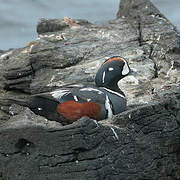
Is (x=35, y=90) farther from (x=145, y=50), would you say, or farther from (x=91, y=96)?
(x=91, y=96)

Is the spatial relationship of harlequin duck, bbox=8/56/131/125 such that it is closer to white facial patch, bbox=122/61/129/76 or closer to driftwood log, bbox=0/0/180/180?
driftwood log, bbox=0/0/180/180

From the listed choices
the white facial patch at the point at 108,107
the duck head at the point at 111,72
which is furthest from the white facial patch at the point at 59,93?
the duck head at the point at 111,72

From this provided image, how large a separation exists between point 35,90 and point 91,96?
89.7 inches

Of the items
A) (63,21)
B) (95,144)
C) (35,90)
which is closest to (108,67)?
(95,144)

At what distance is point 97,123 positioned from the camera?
109 inches

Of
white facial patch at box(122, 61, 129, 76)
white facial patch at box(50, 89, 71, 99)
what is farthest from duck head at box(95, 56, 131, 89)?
white facial patch at box(50, 89, 71, 99)

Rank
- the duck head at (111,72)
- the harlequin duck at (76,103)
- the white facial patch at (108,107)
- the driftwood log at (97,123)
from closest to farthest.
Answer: the driftwood log at (97,123)
the harlequin duck at (76,103)
the white facial patch at (108,107)
the duck head at (111,72)

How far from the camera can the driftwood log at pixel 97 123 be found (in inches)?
108

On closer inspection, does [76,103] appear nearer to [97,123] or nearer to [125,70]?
[97,123]

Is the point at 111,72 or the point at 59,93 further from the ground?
the point at 111,72

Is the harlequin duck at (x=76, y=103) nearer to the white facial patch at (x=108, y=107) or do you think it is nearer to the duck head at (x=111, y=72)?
the white facial patch at (x=108, y=107)

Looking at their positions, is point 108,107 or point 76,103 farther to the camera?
point 108,107

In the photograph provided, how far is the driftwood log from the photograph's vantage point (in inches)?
108

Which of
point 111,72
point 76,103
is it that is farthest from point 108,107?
point 111,72
